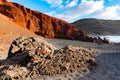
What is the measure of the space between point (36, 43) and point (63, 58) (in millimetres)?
1775

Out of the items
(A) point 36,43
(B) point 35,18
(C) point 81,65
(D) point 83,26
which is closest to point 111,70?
(C) point 81,65

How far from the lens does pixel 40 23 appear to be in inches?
1693

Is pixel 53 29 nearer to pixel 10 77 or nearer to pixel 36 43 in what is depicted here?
pixel 36 43

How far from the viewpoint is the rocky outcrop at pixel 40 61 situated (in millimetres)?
13133

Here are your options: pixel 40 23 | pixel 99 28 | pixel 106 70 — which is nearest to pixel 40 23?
pixel 40 23

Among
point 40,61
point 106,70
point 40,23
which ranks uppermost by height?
point 40,23

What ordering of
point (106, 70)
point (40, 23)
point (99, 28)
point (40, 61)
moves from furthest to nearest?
point (99, 28)
point (40, 23)
point (106, 70)
point (40, 61)

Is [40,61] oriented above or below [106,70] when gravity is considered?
above

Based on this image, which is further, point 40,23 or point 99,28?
point 99,28

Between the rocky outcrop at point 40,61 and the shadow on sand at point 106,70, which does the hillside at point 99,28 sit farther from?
the rocky outcrop at point 40,61

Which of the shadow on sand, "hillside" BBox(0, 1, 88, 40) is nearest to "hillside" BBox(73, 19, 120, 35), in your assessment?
"hillside" BBox(0, 1, 88, 40)

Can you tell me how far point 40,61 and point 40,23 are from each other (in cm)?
2950

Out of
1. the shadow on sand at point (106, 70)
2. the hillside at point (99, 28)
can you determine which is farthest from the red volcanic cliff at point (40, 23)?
the hillside at point (99, 28)

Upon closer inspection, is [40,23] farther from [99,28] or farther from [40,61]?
[99,28]
